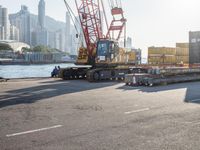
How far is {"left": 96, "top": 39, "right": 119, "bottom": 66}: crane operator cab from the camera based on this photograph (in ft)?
105

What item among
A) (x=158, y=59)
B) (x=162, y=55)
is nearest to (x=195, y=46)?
(x=162, y=55)

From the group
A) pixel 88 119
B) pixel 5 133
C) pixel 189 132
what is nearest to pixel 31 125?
pixel 5 133

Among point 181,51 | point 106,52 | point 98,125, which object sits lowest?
point 98,125

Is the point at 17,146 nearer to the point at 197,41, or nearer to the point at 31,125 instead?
the point at 31,125

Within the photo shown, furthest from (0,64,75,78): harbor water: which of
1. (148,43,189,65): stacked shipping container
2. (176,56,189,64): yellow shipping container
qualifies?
(176,56,189,64): yellow shipping container

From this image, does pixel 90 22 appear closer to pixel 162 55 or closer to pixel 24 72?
pixel 162 55

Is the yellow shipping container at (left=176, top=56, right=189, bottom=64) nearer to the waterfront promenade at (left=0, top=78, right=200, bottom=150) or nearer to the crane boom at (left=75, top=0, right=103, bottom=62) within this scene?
the crane boom at (left=75, top=0, right=103, bottom=62)

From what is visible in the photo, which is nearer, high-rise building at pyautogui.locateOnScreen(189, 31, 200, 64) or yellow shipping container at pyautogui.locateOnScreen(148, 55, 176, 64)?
high-rise building at pyautogui.locateOnScreen(189, 31, 200, 64)

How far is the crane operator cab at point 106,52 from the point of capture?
31.9m

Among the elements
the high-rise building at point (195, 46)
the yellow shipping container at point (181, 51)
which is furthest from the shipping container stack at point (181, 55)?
the high-rise building at point (195, 46)

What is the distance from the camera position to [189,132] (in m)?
9.12

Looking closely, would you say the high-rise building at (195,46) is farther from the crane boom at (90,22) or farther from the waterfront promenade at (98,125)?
the waterfront promenade at (98,125)

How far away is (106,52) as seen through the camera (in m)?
31.9

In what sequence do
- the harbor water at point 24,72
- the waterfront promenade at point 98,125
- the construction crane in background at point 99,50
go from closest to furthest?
1. the waterfront promenade at point 98,125
2. the construction crane in background at point 99,50
3. the harbor water at point 24,72
